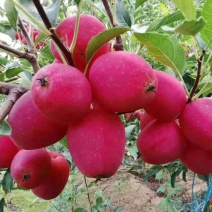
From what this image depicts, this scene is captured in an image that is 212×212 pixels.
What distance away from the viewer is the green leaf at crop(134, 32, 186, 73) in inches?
20.8

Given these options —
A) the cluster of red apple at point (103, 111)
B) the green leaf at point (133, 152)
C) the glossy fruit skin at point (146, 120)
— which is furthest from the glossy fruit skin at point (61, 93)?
the green leaf at point (133, 152)

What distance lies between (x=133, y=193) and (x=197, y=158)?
287 centimetres

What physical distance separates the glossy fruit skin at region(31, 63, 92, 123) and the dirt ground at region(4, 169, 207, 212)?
2.70 m

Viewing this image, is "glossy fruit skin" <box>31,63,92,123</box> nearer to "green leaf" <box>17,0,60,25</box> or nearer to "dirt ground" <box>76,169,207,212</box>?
"green leaf" <box>17,0,60,25</box>

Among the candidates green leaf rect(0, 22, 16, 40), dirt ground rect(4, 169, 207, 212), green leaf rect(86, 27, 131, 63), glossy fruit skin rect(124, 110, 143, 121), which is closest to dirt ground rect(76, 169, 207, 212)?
dirt ground rect(4, 169, 207, 212)

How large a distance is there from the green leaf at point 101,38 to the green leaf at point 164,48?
32mm

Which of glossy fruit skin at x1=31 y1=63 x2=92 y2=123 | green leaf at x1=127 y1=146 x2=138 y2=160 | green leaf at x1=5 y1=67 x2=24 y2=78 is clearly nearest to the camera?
glossy fruit skin at x1=31 y1=63 x2=92 y2=123

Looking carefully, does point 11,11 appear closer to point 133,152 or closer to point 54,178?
point 54,178

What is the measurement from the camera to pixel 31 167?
67 centimetres

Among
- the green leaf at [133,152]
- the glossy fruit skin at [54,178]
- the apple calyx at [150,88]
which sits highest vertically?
the apple calyx at [150,88]

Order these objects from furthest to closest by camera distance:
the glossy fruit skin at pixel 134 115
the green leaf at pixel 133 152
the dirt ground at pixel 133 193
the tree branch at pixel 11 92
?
the dirt ground at pixel 133 193
the glossy fruit skin at pixel 134 115
the green leaf at pixel 133 152
the tree branch at pixel 11 92

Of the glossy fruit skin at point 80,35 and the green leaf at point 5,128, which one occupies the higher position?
the glossy fruit skin at point 80,35

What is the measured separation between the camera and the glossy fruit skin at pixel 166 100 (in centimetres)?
56

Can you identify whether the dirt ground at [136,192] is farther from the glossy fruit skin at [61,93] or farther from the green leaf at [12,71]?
the glossy fruit skin at [61,93]
